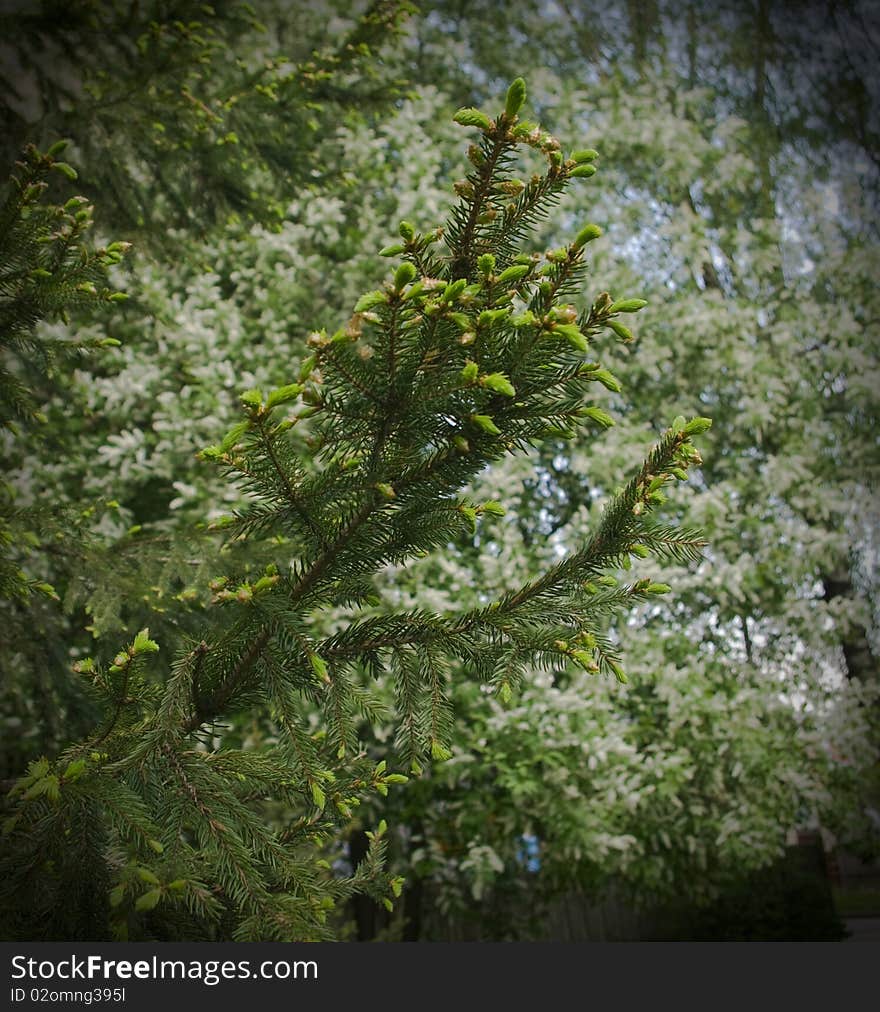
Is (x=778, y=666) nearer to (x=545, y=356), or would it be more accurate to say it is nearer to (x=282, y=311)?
(x=282, y=311)

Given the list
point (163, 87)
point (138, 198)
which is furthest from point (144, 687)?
point (163, 87)

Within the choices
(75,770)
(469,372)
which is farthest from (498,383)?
(75,770)

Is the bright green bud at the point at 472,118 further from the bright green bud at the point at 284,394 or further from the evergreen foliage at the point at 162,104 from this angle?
the evergreen foliage at the point at 162,104

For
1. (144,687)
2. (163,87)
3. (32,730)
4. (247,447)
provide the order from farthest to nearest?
(32,730)
(163,87)
(144,687)
(247,447)

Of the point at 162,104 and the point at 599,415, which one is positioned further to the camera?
the point at 162,104

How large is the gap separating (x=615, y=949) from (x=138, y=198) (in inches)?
107

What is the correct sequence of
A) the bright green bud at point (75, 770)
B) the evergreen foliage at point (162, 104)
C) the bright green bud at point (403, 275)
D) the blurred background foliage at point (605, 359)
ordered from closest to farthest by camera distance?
the bright green bud at point (403, 275)
the bright green bud at point (75, 770)
the evergreen foliage at point (162, 104)
the blurred background foliage at point (605, 359)

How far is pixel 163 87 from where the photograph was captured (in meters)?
3.06

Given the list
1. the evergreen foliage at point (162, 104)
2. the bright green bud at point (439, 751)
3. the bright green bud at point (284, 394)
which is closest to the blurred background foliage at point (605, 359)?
the evergreen foliage at point (162, 104)

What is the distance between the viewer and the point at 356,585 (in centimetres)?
131

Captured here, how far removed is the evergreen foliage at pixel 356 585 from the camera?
1.12 m

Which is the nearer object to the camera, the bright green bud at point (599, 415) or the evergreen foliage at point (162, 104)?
the bright green bud at point (599, 415)

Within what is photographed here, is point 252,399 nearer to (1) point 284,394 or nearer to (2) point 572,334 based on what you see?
(1) point 284,394

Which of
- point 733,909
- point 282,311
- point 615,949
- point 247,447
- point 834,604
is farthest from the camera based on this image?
point 733,909
